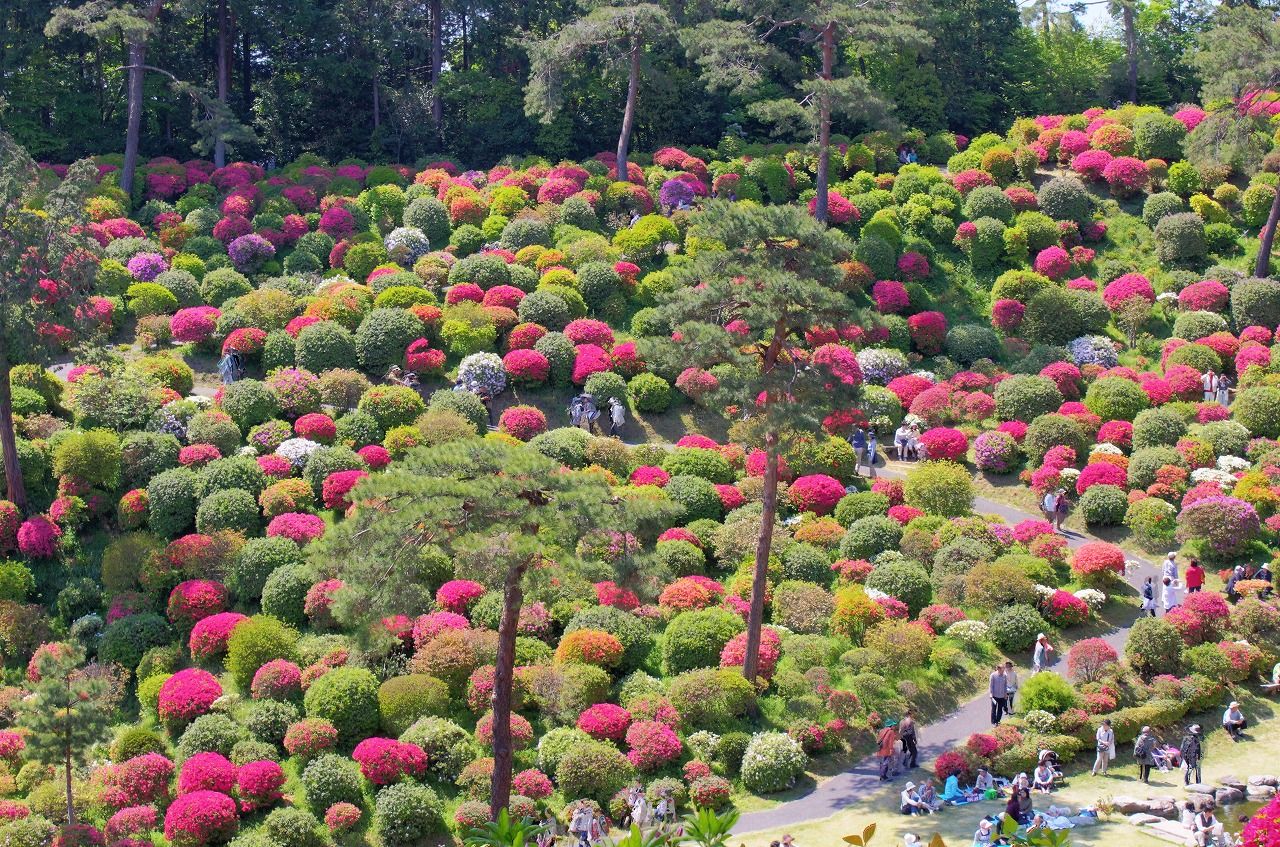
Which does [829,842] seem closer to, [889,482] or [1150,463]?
[889,482]

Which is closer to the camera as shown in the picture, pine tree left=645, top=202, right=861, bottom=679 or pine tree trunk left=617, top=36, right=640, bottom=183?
pine tree left=645, top=202, right=861, bottom=679

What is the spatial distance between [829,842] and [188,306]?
1037 inches

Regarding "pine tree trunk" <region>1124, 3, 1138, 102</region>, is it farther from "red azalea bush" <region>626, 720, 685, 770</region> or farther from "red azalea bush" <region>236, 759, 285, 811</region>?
"red azalea bush" <region>236, 759, 285, 811</region>

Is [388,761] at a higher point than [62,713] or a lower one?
lower

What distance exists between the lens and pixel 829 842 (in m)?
24.1

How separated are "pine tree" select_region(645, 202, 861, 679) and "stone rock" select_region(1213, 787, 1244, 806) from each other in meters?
8.43

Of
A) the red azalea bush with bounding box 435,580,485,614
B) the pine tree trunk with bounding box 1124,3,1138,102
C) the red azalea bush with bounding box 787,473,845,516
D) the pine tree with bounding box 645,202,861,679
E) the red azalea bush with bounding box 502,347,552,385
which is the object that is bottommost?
the red azalea bush with bounding box 435,580,485,614

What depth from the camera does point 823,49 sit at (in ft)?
152

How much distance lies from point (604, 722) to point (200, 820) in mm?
7194

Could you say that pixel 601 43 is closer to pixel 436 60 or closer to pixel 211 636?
pixel 436 60

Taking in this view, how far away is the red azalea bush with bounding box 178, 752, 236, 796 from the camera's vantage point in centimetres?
2567

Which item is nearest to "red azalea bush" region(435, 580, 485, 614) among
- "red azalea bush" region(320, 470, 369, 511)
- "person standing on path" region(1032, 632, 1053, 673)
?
"red azalea bush" region(320, 470, 369, 511)

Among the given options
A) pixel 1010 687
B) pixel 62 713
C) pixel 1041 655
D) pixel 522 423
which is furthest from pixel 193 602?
pixel 1041 655

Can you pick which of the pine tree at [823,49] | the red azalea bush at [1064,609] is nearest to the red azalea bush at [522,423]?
the red azalea bush at [1064,609]
